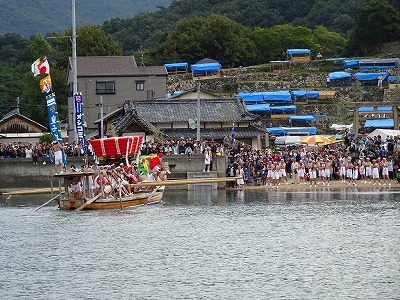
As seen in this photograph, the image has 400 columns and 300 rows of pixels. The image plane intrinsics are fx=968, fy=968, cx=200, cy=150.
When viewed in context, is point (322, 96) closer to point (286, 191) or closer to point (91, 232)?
point (286, 191)

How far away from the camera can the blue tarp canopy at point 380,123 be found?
90356mm

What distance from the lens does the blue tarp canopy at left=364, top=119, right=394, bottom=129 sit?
296 ft

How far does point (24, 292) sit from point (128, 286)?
3.08 m

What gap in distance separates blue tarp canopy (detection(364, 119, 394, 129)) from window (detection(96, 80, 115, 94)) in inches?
959

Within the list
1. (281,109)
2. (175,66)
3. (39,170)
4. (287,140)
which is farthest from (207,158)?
(175,66)

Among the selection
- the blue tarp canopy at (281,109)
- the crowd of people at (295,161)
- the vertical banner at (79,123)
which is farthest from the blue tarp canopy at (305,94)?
the vertical banner at (79,123)

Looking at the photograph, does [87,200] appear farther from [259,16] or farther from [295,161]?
[259,16]

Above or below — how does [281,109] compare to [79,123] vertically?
above

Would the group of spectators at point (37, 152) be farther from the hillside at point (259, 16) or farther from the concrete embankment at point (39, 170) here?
the hillside at point (259, 16)

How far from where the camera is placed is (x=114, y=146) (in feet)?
165

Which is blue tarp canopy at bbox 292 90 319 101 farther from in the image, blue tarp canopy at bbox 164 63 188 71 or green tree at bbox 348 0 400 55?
green tree at bbox 348 0 400 55

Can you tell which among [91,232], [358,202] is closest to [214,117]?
[358,202]

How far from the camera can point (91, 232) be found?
1604 inches

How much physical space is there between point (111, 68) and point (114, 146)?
140 feet
